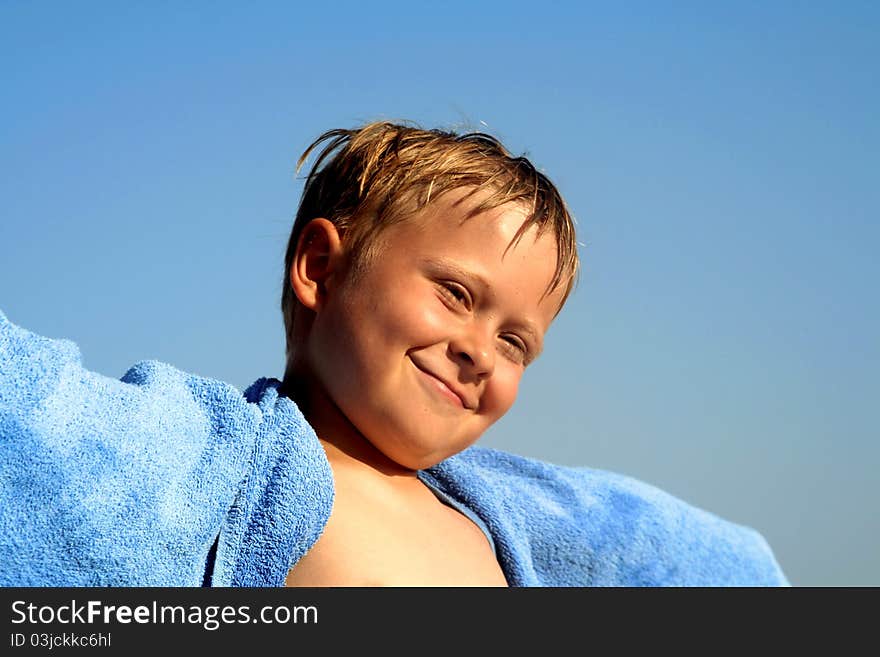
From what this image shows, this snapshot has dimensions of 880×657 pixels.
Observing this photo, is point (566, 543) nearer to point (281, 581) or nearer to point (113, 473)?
point (281, 581)

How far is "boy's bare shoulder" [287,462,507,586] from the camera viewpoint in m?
1.30

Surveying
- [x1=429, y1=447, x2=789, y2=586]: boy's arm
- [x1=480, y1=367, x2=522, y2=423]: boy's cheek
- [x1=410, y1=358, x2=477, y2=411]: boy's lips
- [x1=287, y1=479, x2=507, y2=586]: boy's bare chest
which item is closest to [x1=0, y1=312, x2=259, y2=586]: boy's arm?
[x1=287, y1=479, x2=507, y2=586]: boy's bare chest

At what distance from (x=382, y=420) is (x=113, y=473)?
1.28 ft

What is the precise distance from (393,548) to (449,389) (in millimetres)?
223

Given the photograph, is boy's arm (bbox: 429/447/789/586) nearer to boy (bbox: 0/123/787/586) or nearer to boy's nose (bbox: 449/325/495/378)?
boy (bbox: 0/123/787/586)

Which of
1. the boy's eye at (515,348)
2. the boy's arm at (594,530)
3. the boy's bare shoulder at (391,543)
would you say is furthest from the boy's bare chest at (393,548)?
the boy's eye at (515,348)

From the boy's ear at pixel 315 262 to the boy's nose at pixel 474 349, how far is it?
7.5 inches

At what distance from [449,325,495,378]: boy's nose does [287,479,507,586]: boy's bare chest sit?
8.1 inches

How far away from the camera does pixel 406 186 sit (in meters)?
1.46

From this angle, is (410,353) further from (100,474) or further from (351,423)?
(100,474)

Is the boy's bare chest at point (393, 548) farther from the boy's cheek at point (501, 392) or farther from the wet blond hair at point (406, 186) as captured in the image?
the wet blond hair at point (406, 186)

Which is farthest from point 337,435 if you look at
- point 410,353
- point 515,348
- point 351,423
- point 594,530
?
point 594,530

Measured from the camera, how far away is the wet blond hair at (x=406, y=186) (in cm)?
145

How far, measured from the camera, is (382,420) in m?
1.41
